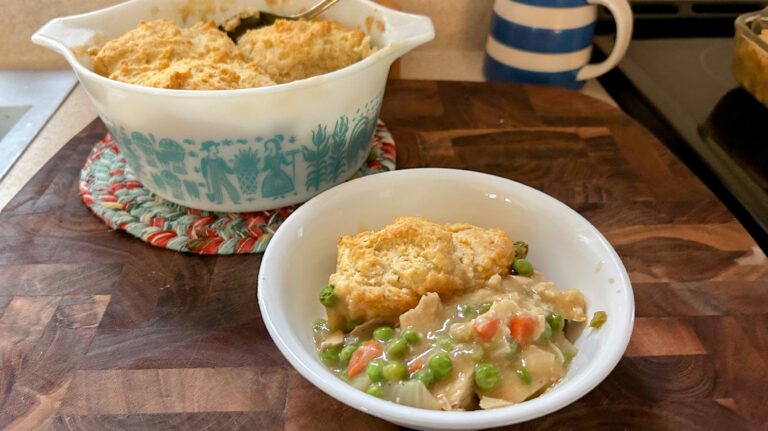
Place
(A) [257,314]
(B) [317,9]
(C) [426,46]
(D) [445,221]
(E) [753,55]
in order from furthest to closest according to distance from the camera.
Answer: (C) [426,46] < (E) [753,55] < (B) [317,9] < (D) [445,221] < (A) [257,314]

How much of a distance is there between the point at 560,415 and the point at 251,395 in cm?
41

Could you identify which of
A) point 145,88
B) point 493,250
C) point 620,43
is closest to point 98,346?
point 145,88

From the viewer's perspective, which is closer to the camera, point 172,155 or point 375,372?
point 375,372

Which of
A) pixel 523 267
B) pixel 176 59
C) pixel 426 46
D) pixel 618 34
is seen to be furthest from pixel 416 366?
pixel 426 46

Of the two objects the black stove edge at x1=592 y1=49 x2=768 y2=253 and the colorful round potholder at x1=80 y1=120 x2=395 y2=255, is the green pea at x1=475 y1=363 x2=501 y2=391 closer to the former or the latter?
the colorful round potholder at x1=80 y1=120 x2=395 y2=255

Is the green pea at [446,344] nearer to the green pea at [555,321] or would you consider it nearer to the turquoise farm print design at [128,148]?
the green pea at [555,321]

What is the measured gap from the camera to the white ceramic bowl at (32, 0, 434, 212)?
0.96 meters

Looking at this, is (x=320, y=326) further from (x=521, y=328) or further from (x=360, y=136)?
(x=360, y=136)

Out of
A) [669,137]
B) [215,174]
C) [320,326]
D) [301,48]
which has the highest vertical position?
[301,48]

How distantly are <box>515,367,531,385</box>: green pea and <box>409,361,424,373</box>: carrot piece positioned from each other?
118mm

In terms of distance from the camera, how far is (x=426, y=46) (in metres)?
1.87

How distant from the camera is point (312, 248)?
0.95m

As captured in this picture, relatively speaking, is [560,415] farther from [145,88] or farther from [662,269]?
[145,88]

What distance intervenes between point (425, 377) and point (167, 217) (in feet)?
2.05
